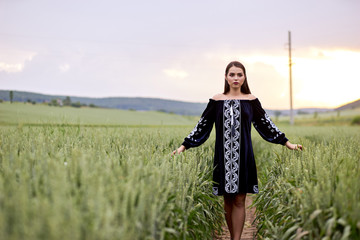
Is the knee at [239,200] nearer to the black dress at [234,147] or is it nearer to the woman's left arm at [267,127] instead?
the black dress at [234,147]

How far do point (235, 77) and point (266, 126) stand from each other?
80 cm

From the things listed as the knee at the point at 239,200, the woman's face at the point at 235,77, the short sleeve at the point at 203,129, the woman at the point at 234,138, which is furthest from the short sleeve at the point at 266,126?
the knee at the point at 239,200

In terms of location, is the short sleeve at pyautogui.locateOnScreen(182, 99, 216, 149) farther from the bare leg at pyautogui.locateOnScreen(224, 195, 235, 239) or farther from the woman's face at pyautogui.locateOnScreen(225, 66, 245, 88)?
the bare leg at pyautogui.locateOnScreen(224, 195, 235, 239)

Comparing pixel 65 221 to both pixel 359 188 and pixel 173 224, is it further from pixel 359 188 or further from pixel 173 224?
pixel 359 188

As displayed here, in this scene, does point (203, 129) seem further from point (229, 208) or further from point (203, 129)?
point (229, 208)

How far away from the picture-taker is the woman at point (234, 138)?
418 centimetres

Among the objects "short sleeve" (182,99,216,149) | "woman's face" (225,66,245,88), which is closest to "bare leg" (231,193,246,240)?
"short sleeve" (182,99,216,149)

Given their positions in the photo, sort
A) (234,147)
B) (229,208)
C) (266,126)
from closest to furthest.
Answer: (234,147) < (229,208) < (266,126)

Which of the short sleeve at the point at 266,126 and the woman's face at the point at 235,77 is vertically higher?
the woman's face at the point at 235,77

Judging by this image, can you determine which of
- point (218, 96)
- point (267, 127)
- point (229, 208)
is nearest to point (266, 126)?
point (267, 127)

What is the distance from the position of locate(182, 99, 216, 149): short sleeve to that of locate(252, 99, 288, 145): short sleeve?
1.82 feet

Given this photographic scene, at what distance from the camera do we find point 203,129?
14.8 feet

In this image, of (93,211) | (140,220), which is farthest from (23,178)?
(140,220)

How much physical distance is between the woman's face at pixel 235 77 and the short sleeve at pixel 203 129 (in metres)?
0.35
